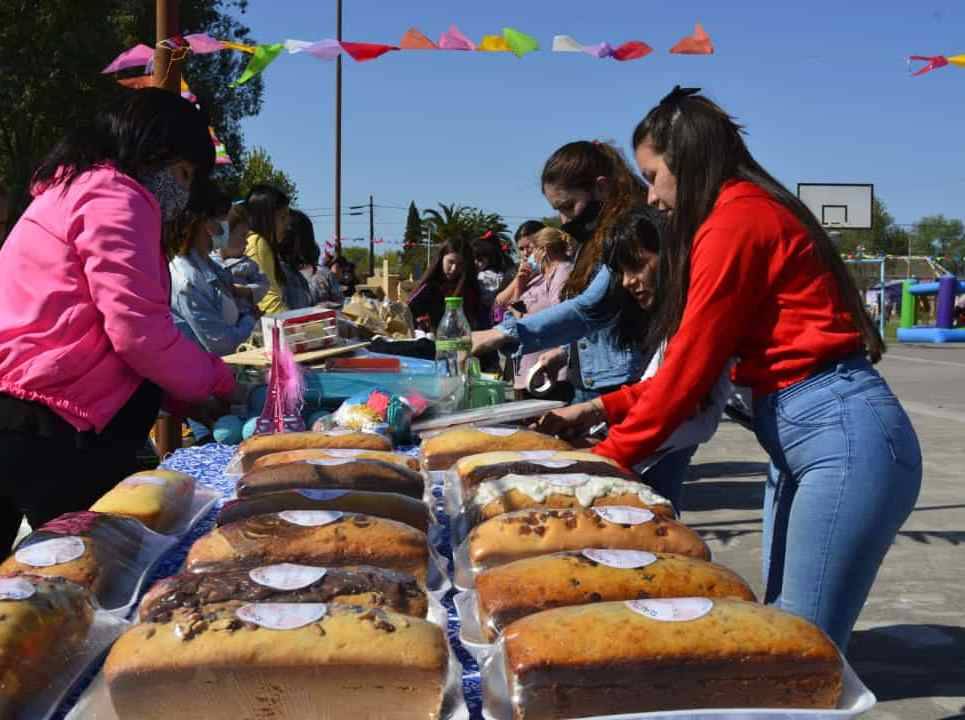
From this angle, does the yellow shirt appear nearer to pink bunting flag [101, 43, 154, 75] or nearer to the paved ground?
pink bunting flag [101, 43, 154, 75]

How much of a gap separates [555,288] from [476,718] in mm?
4310

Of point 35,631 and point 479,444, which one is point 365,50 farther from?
point 35,631

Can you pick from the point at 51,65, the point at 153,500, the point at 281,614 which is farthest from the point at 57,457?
the point at 51,65

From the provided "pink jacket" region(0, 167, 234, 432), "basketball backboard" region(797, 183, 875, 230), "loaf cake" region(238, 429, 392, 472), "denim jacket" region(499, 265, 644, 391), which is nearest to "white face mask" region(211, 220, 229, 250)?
"denim jacket" region(499, 265, 644, 391)

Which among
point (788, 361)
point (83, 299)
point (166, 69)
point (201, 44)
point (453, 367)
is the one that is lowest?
point (453, 367)

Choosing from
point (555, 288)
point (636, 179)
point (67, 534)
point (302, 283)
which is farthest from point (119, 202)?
point (302, 283)

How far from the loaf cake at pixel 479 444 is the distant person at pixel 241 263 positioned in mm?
2960

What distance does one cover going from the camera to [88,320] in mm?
2211

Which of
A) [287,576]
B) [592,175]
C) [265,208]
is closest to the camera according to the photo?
[287,576]

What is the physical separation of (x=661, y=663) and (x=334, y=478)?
103cm

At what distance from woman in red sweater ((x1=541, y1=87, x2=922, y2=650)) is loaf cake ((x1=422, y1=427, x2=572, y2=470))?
1.32 feet

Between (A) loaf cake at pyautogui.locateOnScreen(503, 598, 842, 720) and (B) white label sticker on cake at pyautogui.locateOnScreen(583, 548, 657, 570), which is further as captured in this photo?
(B) white label sticker on cake at pyautogui.locateOnScreen(583, 548, 657, 570)

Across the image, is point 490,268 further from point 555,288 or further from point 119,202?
point 119,202

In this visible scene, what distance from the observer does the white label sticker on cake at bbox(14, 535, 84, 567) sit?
161cm
